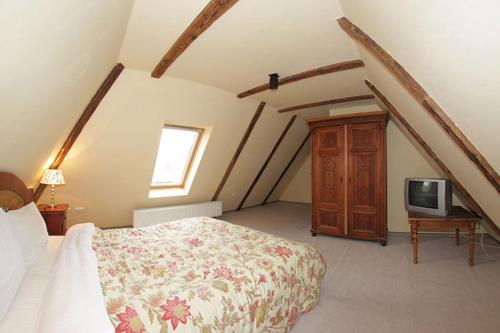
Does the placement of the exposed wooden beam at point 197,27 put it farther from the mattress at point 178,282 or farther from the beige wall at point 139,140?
the mattress at point 178,282

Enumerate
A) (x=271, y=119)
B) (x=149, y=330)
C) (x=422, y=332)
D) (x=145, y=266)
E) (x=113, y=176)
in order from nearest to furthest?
(x=149, y=330)
(x=145, y=266)
(x=422, y=332)
(x=113, y=176)
(x=271, y=119)

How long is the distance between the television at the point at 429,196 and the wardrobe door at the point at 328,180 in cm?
92

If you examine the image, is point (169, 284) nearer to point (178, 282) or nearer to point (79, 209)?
point (178, 282)

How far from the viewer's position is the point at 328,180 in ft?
13.3

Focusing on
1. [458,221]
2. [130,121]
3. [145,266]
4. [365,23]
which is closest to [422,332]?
[458,221]

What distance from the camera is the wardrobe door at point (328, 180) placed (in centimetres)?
392

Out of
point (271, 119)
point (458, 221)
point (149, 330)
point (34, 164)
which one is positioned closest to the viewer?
point (149, 330)

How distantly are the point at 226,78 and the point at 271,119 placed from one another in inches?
70.9

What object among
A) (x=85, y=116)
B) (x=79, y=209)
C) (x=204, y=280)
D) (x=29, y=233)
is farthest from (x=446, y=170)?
(x=79, y=209)

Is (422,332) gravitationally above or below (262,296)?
below

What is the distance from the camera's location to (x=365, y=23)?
6.17 feet

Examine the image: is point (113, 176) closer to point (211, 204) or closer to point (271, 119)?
point (211, 204)

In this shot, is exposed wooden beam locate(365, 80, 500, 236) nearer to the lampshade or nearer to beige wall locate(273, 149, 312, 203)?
beige wall locate(273, 149, 312, 203)

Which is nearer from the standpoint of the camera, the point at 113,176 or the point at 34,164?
the point at 34,164
